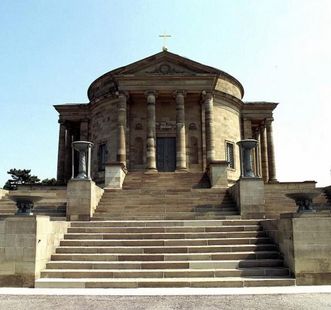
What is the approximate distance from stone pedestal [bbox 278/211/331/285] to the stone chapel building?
57.3 ft

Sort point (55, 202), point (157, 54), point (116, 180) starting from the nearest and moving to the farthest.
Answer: point (55, 202)
point (116, 180)
point (157, 54)

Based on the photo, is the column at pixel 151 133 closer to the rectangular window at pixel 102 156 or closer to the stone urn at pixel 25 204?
the rectangular window at pixel 102 156

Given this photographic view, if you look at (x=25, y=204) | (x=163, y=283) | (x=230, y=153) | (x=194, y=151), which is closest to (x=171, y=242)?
(x=163, y=283)

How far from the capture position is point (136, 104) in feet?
104

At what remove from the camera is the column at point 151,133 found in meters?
27.9

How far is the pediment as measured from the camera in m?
30.3

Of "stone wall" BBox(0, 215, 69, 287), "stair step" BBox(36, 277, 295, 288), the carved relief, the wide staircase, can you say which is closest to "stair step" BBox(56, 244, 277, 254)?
the wide staircase

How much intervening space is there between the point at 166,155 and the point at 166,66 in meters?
7.33

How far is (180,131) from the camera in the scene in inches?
1142

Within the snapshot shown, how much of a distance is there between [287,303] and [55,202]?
14086 mm

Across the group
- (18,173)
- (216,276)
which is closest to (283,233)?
(216,276)

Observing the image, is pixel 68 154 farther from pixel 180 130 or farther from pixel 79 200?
pixel 79 200

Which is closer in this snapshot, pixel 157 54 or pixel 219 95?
pixel 157 54

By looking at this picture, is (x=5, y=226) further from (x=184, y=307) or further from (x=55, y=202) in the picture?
(x=55, y=202)
